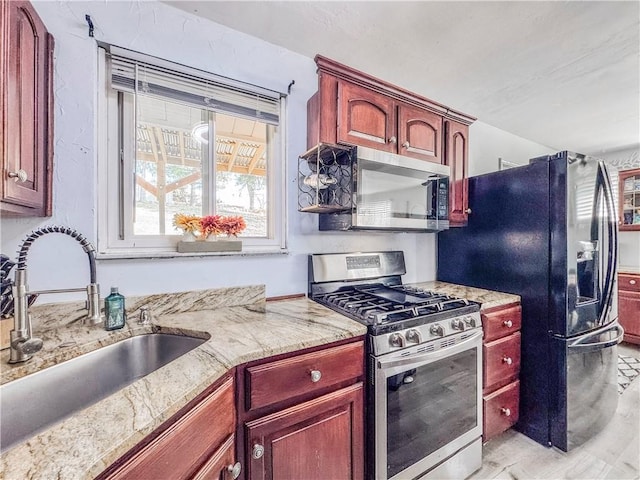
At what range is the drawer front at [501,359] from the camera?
1618mm

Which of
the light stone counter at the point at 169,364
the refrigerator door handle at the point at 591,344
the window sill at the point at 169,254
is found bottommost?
the refrigerator door handle at the point at 591,344

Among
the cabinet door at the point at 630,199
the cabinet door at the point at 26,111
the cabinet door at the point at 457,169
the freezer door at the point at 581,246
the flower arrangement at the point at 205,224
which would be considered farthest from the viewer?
the cabinet door at the point at 630,199

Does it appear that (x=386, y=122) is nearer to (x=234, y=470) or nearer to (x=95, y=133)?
(x=95, y=133)

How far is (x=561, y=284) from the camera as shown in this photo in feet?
5.24

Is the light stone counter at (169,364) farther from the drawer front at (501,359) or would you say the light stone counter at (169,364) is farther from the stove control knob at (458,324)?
the drawer front at (501,359)

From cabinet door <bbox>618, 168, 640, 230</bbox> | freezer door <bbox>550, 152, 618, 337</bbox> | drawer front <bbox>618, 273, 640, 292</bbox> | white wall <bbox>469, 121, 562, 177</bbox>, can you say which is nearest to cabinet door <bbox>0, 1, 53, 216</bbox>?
freezer door <bbox>550, 152, 618, 337</bbox>

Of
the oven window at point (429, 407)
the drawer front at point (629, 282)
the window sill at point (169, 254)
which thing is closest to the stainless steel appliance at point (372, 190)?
the window sill at point (169, 254)

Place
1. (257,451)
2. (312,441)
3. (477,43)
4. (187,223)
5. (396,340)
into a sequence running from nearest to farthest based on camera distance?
1. (257,451)
2. (312,441)
3. (396,340)
4. (187,223)
5. (477,43)

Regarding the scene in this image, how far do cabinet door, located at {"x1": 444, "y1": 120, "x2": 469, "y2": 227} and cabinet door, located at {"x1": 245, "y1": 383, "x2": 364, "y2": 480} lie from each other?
1.40m

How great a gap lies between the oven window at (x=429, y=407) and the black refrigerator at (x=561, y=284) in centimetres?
52

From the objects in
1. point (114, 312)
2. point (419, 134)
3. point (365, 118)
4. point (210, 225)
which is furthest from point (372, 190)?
point (114, 312)

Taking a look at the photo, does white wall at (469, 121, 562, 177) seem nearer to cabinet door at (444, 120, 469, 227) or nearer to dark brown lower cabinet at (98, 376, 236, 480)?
cabinet door at (444, 120, 469, 227)

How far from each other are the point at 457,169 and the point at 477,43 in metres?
0.74

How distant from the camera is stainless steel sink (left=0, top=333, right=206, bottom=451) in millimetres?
824
